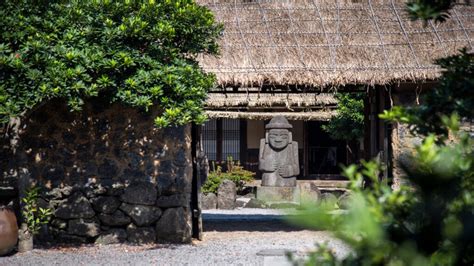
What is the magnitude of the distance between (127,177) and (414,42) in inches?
173

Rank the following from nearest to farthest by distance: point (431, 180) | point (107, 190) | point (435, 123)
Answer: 1. point (431, 180)
2. point (435, 123)
3. point (107, 190)

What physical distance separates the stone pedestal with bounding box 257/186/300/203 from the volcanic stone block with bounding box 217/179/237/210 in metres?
1.01

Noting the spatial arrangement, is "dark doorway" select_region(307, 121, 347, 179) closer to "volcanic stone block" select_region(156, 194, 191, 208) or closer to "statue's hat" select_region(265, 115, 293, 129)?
"statue's hat" select_region(265, 115, 293, 129)

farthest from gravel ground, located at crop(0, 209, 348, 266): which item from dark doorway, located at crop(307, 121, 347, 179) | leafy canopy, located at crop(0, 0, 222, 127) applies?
dark doorway, located at crop(307, 121, 347, 179)

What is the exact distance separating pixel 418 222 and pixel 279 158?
1422cm

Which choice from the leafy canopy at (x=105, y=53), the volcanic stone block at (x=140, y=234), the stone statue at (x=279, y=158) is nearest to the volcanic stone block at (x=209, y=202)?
the stone statue at (x=279, y=158)

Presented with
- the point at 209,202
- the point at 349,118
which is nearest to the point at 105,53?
the point at 209,202

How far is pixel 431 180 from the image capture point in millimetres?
1780

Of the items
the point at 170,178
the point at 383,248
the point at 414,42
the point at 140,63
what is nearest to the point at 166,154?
the point at 170,178

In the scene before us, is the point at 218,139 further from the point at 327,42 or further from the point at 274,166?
the point at 327,42

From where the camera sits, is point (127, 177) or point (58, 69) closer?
point (58, 69)

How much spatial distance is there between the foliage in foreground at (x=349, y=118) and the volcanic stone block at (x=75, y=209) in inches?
369

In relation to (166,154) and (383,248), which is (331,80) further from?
(383,248)

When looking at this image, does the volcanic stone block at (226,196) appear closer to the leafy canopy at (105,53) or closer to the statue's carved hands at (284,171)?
the statue's carved hands at (284,171)
